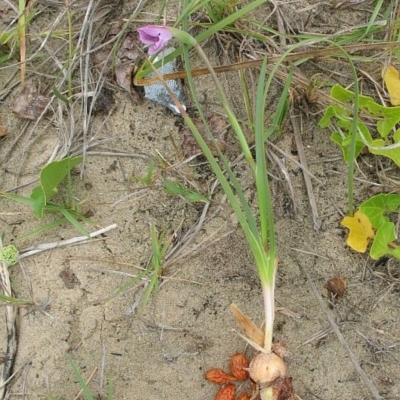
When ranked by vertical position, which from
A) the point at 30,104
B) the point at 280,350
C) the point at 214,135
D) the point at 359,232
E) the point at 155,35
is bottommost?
the point at 280,350

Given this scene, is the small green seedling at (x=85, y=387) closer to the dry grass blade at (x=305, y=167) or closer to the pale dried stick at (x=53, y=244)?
the pale dried stick at (x=53, y=244)

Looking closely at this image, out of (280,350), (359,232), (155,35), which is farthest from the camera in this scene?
(359,232)

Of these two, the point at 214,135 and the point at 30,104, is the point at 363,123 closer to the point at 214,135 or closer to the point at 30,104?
the point at 214,135

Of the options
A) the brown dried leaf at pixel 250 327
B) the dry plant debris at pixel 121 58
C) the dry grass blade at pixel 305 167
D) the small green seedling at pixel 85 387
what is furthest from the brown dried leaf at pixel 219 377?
the dry plant debris at pixel 121 58

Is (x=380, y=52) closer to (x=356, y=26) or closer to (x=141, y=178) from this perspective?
(x=356, y=26)

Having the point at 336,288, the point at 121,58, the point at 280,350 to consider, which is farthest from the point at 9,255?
the point at 336,288

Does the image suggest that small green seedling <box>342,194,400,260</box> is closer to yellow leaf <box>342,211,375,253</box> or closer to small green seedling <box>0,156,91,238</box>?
yellow leaf <box>342,211,375,253</box>
